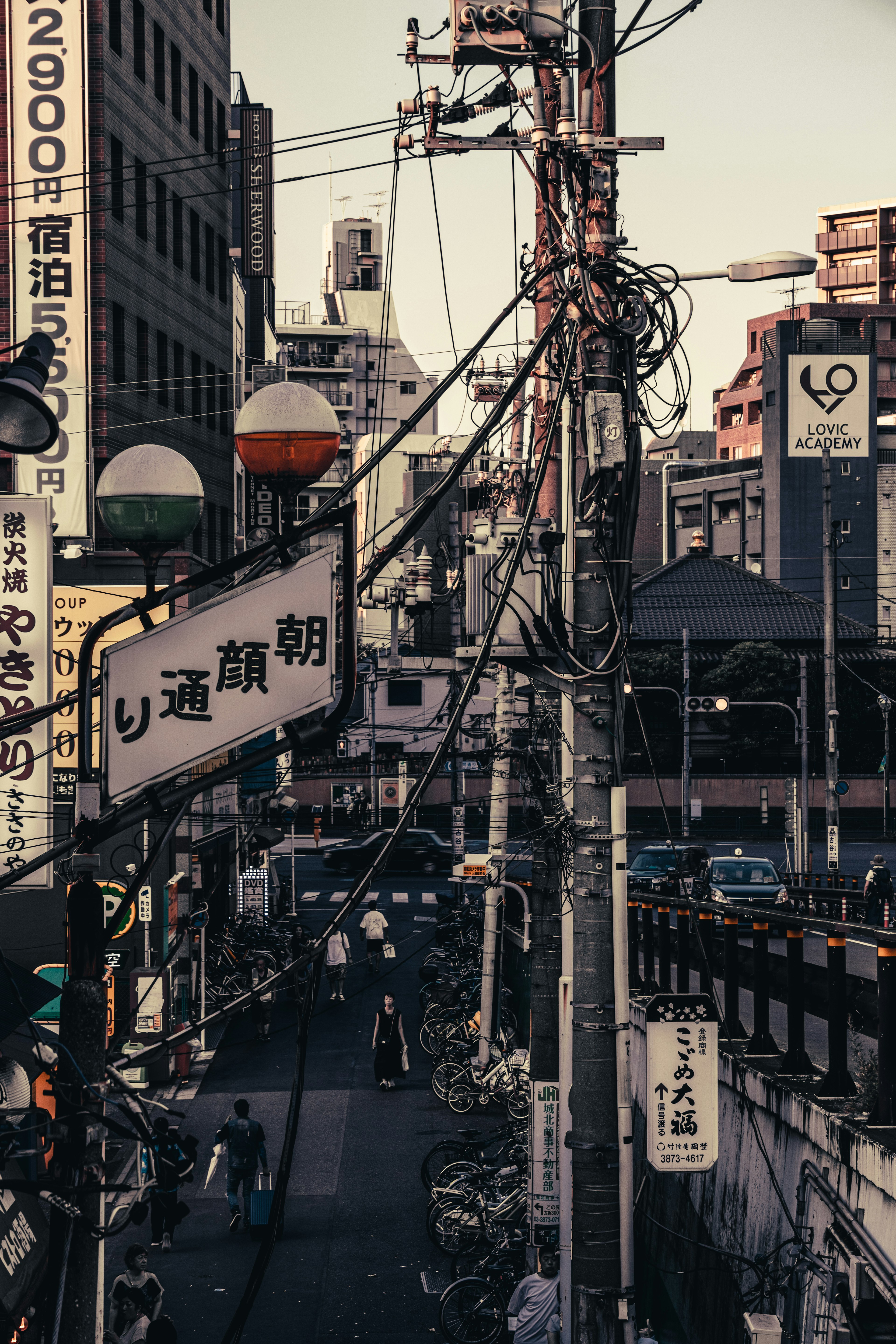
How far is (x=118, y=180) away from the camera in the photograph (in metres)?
30.8

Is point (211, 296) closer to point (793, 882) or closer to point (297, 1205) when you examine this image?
point (793, 882)

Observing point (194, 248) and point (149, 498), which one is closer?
point (149, 498)

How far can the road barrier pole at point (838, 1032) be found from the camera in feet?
34.8

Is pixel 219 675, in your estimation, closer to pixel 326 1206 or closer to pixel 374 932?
pixel 326 1206

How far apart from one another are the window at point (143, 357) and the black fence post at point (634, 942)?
18.5 meters

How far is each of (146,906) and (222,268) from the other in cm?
2322

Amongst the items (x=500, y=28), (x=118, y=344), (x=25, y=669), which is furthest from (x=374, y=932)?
(x=500, y=28)

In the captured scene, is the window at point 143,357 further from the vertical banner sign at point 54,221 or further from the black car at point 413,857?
the black car at point 413,857

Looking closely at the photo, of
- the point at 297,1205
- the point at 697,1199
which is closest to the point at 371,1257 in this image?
the point at 297,1205

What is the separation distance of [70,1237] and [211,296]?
3726 cm

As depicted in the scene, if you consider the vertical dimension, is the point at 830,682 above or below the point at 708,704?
above

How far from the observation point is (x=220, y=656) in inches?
253

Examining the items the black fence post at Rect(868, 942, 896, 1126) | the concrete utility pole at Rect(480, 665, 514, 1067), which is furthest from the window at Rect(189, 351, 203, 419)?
the black fence post at Rect(868, 942, 896, 1126)

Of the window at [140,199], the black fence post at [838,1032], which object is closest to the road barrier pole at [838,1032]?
the black fence post at [838,1032]
